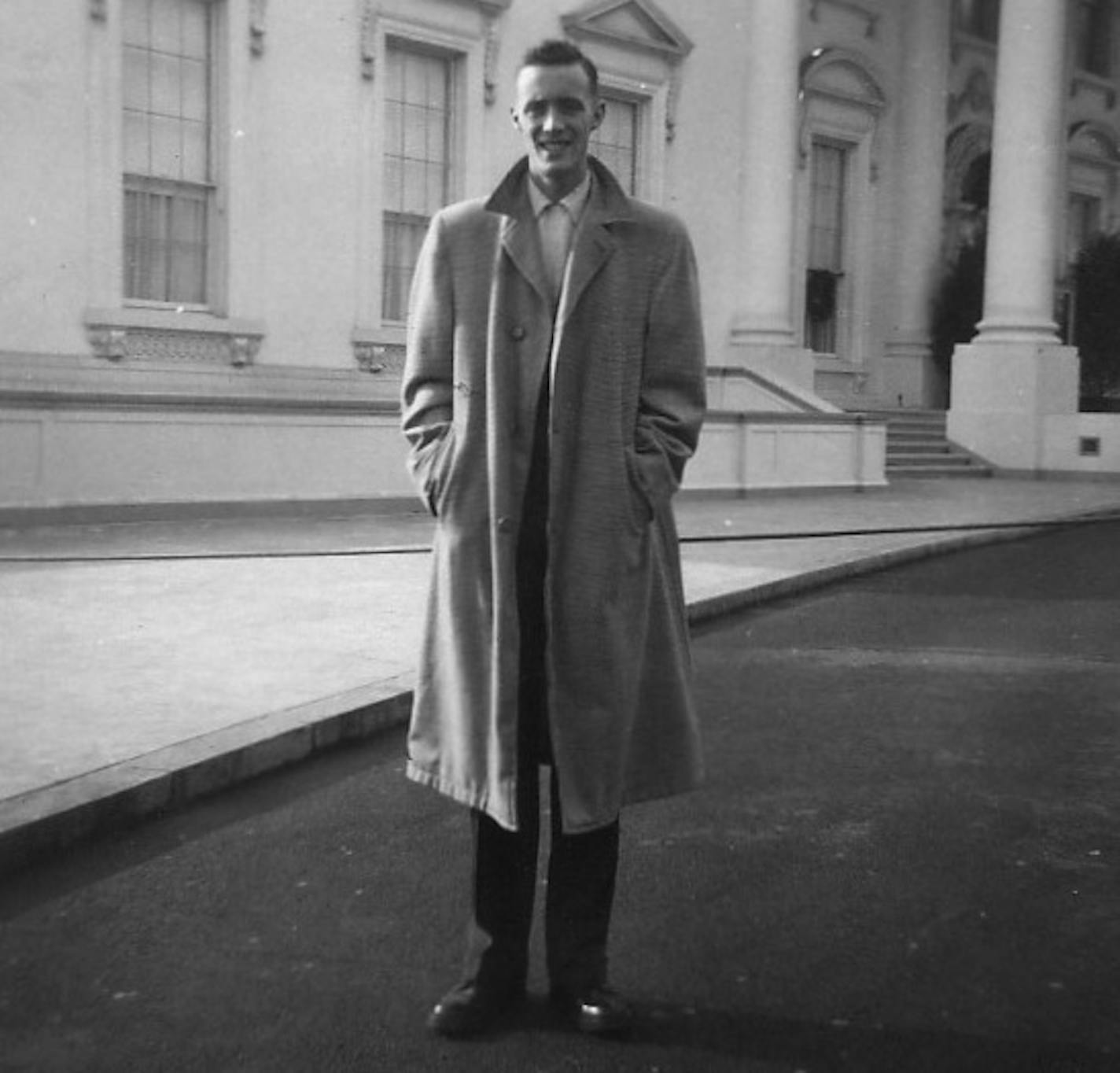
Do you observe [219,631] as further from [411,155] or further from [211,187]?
[411,155]

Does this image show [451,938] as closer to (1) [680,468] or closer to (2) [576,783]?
(2) [576,783]

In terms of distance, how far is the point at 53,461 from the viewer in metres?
13.0

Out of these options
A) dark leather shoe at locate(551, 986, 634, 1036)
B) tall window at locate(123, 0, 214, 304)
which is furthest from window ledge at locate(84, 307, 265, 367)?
dark leather shoe at locate(551, 986, 634, 1036)

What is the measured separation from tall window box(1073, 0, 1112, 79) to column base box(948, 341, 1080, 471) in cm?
725

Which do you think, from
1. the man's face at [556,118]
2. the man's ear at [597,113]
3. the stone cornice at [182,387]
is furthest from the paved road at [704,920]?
the stone cornice at [182,387]

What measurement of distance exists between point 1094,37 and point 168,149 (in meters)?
18.6

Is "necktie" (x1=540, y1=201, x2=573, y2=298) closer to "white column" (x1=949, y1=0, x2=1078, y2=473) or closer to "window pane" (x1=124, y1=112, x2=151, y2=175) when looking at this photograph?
"window pane" (x1=124, y1=112, x2=151, y2=175)

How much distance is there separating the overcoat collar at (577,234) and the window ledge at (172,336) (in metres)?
12.2

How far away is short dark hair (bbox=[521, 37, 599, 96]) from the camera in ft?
11.0

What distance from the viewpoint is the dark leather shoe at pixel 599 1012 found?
340 centimetres

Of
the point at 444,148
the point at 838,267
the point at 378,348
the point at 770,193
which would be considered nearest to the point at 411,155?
the point at 444,148

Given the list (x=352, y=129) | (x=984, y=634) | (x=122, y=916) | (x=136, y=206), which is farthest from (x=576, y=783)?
(x=352, y=129)

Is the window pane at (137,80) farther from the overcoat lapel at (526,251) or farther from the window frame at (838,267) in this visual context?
the overcoat lapel at (526,251)

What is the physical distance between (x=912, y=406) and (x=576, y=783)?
22.5 metres
